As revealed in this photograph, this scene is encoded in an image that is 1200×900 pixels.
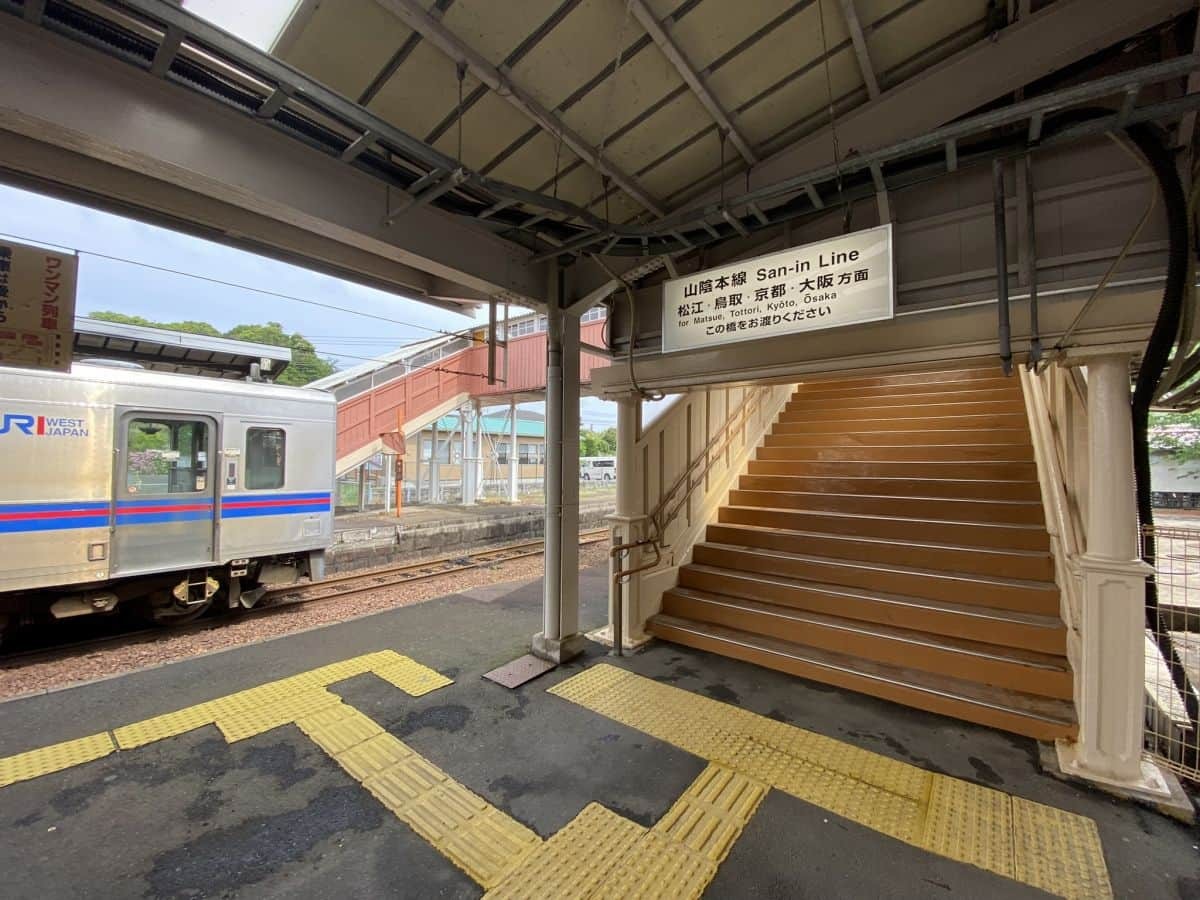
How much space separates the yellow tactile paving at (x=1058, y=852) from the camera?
1983mm

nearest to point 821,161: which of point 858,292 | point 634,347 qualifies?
point 858,292

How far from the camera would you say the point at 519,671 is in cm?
393

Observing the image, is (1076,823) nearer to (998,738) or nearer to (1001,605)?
A: (998,738)

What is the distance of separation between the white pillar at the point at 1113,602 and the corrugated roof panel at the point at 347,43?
392 centimetres

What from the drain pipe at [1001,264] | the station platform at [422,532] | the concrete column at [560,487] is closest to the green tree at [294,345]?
the station platform at [422,532]

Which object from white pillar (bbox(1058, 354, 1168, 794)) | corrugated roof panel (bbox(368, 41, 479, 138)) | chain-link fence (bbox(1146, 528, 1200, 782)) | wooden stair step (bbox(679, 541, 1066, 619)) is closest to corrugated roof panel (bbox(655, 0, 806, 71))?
corrugated roof panel (bbox(368, 41, 479, 138))

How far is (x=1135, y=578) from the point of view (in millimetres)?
2531

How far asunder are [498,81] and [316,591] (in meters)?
6.46

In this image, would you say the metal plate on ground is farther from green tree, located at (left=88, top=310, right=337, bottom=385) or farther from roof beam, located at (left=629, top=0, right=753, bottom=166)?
green tree, located at (left=88, top=310, right=337, bottom=385)

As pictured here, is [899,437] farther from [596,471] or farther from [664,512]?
[596,471]

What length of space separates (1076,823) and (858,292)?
282 centimetres

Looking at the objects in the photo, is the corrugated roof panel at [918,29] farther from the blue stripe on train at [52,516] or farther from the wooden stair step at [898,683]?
the blue stripe on train at [52,516]

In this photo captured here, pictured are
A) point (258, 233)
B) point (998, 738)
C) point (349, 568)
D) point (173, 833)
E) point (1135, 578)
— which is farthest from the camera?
point (349, 568)

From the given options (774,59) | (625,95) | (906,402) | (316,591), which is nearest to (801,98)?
(774,59)
